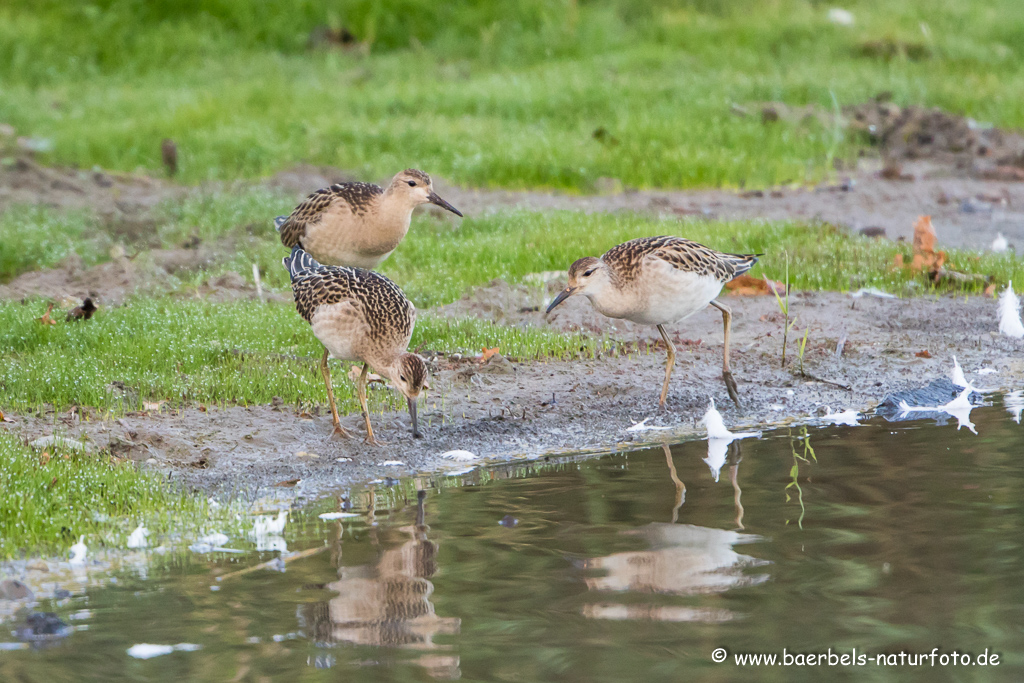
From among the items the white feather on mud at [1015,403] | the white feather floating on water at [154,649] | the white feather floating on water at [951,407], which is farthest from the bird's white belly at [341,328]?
the white feather on mud at [1015,403]

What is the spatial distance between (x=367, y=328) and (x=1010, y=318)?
5479 mm

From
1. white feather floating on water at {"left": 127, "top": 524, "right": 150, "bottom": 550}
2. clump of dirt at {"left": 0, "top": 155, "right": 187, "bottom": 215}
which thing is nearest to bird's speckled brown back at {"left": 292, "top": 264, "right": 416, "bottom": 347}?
white feather floating on water at {"left": 127, "top": 524, "right": 150, "bottom": 550}

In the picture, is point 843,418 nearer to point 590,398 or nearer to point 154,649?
point 590,398

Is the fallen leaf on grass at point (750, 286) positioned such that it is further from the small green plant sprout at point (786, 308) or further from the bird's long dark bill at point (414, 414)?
the bird's long dark bill at point (414, 414)

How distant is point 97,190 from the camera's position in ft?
52.3

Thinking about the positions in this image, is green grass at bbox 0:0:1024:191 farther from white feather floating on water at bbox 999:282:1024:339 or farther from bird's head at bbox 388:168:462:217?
bird's head at bbox 388:168:462:217

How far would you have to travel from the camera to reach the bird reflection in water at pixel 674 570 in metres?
4.84

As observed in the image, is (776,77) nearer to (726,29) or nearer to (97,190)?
(726,29)

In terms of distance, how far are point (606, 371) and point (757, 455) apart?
2.26m

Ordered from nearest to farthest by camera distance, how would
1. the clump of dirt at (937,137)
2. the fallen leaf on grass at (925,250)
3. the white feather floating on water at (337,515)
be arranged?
the white feather floating on water at (337,515) → the fallen leaf on grass at (925,250) → the clump of dirt at (937,137)

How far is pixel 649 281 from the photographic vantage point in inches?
330

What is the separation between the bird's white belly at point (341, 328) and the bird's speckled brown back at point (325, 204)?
1.41 metres

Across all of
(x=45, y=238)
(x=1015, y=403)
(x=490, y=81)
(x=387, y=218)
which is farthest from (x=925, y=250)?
(x=490, y=81)

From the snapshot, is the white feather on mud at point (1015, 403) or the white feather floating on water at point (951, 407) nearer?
the white feather on mud at point (1015, 403)
